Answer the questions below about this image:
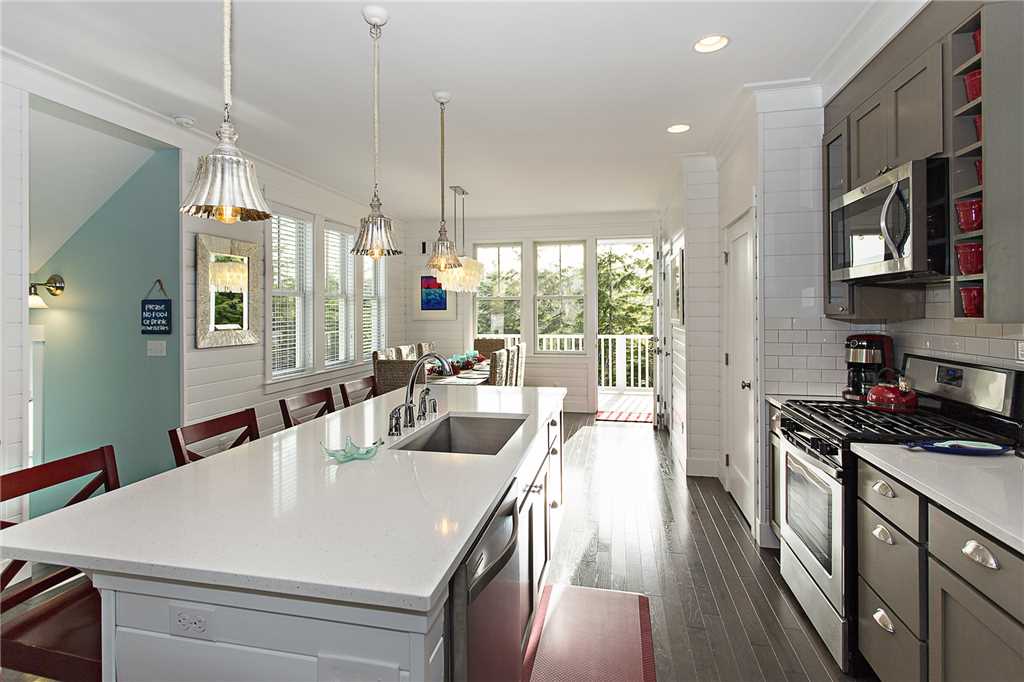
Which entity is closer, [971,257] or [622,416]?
[971,257]

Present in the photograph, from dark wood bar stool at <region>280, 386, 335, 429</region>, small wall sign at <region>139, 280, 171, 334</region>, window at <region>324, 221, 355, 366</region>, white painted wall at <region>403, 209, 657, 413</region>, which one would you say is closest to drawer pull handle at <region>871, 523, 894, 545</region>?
dark wood bar stool at <region>280, 386, 335, 429</region>

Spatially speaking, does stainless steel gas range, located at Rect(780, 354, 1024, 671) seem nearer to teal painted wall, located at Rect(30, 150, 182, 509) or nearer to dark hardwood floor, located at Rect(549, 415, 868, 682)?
dark hardwood floor, located at Rect(549, 415, 868, 682)

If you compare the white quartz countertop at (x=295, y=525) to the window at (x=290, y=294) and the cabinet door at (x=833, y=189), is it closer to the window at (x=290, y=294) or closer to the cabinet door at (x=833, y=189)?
the cabinet door at (x=833, y=189)

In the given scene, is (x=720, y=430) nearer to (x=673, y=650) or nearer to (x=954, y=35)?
(x=673, y=650)

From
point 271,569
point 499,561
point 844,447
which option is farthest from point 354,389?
point 844,447

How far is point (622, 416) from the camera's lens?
287 inches

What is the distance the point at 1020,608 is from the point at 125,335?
492 cm

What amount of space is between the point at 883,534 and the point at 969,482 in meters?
0.38

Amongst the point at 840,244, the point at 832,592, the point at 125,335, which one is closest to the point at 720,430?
the point at 840,244

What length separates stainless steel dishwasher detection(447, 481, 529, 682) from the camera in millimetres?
1172

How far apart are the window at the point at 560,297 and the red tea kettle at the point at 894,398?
505 centimetres

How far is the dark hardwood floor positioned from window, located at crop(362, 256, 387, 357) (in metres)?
3.30

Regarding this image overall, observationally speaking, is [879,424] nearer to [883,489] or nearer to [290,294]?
[883,489]

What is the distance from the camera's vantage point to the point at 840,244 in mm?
2801
